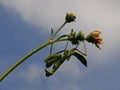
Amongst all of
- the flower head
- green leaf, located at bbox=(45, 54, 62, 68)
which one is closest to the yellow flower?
the flower head

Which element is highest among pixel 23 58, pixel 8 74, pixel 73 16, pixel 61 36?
pixel 73 16

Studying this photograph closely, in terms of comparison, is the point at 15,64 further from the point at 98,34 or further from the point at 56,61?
the point at 98,34

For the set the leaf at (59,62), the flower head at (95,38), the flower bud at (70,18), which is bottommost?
the leaf at (59,62)

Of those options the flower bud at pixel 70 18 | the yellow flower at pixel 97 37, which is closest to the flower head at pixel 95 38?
the yellow flower at pixel 97 37

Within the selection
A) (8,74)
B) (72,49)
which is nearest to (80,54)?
(72,49)

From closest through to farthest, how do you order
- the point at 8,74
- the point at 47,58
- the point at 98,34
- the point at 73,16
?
the point at 8,74 < the point at 47,58 < the point at 98,34 < the point at 73,16

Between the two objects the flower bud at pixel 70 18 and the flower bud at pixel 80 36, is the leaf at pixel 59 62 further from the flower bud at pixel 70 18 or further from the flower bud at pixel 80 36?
the flower bud at pixel 70 18

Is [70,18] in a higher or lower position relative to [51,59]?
higher

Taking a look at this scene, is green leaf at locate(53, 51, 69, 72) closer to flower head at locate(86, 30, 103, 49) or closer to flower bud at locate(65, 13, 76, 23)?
flower head at locate(86, 30, 103, 49)

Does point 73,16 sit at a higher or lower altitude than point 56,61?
higher

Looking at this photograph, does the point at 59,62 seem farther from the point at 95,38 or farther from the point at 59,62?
the point at 95,38

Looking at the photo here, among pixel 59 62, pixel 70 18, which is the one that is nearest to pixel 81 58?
pixel 59 62
